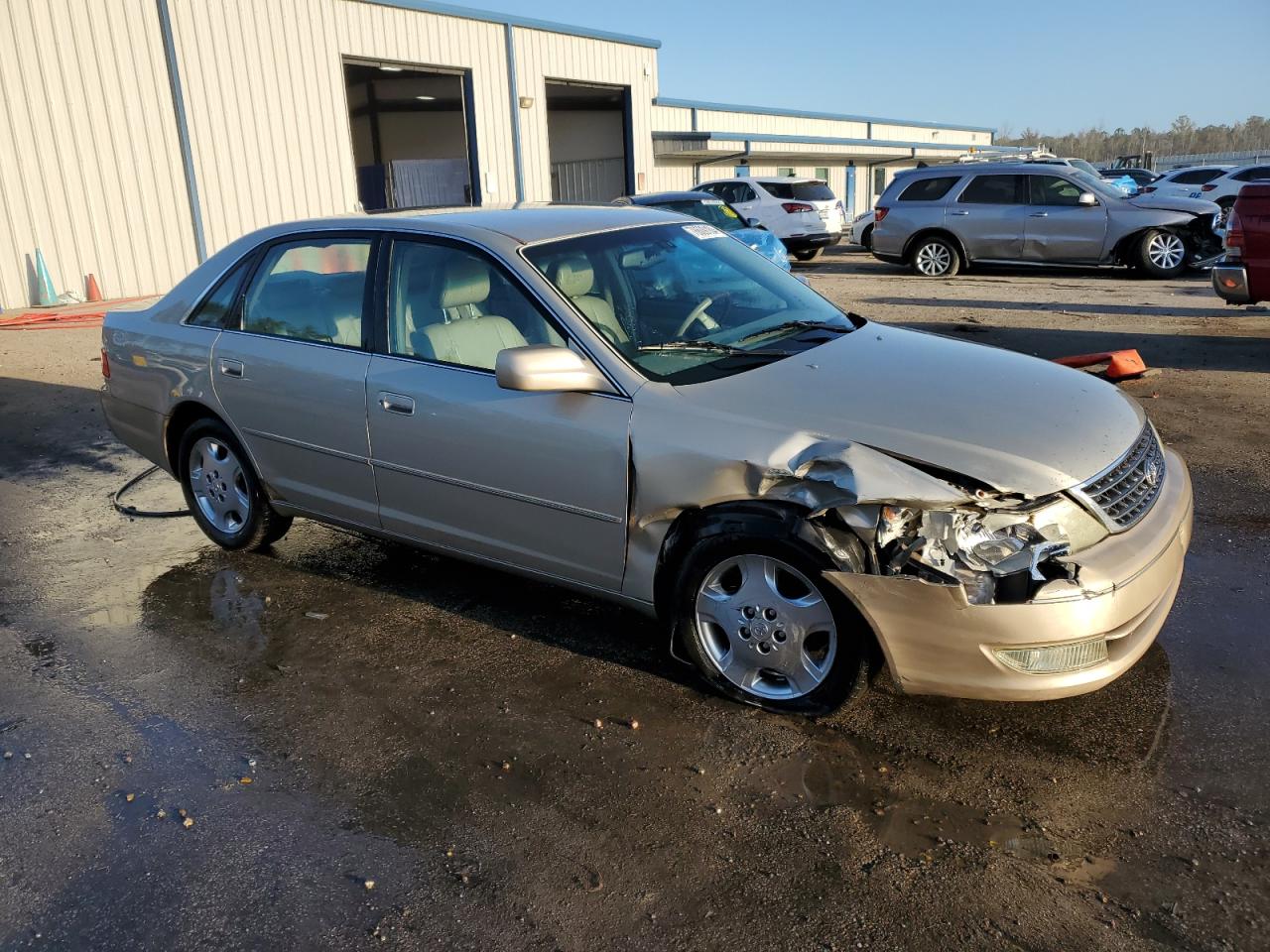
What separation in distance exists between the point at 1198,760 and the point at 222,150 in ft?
59.0

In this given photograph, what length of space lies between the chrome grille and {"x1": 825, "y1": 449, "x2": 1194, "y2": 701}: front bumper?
84mm

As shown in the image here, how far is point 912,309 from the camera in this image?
1249 cm

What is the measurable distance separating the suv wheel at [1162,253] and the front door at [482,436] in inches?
550

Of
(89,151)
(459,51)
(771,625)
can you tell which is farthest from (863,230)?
(771,625)

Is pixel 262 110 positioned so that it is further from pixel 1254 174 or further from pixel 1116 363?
pixel 1254 174

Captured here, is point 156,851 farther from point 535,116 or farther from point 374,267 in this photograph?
point 535,116

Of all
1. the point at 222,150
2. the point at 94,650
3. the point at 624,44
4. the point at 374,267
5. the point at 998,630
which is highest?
the point at 624,44

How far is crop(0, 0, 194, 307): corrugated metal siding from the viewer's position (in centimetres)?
1466

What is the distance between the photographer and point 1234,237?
8.62 m

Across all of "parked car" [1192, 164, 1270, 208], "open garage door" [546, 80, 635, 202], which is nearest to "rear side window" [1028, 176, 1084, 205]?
"parked car" [1192, 164, 1270, 208]

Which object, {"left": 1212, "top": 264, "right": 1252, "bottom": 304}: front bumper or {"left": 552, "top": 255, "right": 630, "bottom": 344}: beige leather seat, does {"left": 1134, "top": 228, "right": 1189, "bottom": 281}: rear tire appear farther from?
{"left": 552, "top": 255, "right": 630, "bottom": 344}: beige leather seat

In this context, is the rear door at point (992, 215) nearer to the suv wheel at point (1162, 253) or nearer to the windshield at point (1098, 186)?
the windshield at point (1098, 186)

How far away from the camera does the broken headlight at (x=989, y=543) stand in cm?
288

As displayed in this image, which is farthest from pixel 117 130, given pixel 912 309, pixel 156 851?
pixel 156 851
